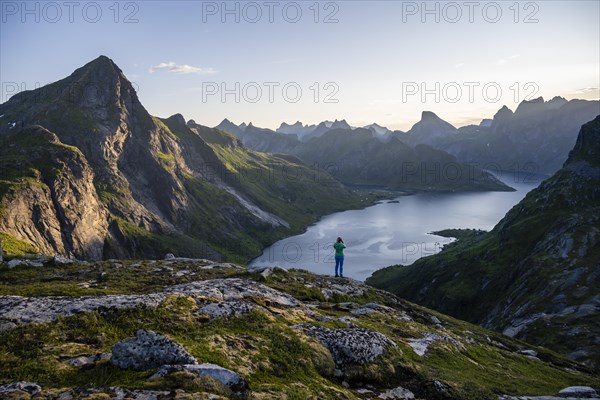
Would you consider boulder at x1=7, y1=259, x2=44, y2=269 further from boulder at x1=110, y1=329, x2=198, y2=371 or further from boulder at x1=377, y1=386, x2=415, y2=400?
boulder at x1=377, y1=386, x2=415, y2=400

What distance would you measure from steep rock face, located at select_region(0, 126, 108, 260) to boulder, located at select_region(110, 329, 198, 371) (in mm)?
89183

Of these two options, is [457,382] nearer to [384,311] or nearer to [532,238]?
[384,311]

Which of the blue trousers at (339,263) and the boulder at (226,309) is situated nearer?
the boulder at (226,309)

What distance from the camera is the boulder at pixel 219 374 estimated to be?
13.8 meters

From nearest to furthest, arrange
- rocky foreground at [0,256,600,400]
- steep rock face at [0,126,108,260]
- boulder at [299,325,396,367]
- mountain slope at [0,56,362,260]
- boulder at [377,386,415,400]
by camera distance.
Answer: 1. rocky foreground at [0,256,600,400]
2. boulder at [377,386,415,400]
3. boulder at [299,325,396,367]
4. steep rock face at [0,126,108,260]
5. mountain slope at [0,56,362,260]

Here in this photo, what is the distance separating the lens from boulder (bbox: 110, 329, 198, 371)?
14547 millimetres

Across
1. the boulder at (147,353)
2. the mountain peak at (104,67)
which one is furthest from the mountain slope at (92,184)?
the boulder at (147,353)

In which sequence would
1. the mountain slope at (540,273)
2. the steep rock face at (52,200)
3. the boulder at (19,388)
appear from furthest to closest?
the steep rock face at (52,200) → the mountain slope at (540,273) → the boulder at (19,388)

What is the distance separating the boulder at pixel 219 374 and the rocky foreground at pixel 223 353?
38 millimetres

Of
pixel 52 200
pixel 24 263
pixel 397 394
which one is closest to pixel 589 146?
pixel 397 394

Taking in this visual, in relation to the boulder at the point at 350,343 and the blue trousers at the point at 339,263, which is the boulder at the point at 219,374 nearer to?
the boulder at the point at 350,343

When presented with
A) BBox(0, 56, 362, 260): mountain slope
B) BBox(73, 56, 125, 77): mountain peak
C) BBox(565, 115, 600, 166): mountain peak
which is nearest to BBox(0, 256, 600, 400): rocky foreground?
BBox(0, 56, 362, 260): mountain slope

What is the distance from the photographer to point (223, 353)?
54.0 ft

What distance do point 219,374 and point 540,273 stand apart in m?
90.4
